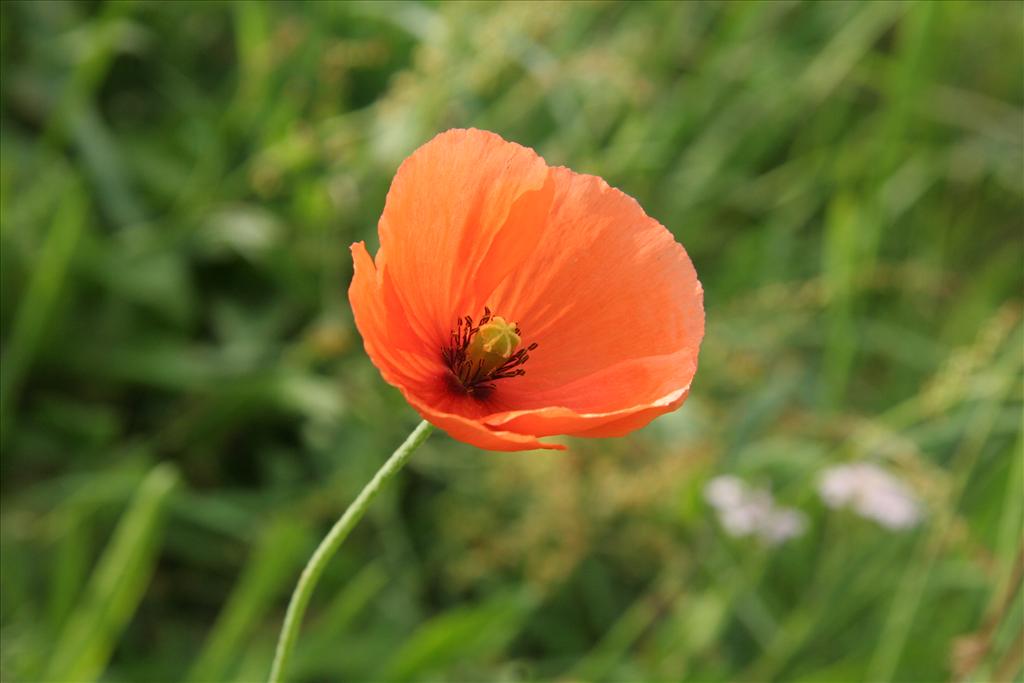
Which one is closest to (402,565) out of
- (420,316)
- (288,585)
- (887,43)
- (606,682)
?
(288,585)

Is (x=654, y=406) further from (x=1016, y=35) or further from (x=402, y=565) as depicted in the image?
(x=1016, y=35)

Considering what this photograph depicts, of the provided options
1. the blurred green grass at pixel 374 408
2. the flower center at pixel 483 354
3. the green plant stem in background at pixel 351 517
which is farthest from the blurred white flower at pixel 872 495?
the green plant stem in background at pixel 351 517

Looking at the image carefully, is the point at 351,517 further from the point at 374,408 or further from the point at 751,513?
the point at 374,408

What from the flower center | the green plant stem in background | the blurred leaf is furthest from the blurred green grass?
the green plant stem in background

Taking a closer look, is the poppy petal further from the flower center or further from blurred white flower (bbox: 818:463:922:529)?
blurred white flower (bbox: 818:463:922:529)

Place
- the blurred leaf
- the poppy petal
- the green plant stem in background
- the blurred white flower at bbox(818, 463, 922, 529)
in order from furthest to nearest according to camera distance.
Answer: the blurred white flower at bbox(818, 463, 922, 529) < the blurred leaf < the poppy petal < the green plant stem in background

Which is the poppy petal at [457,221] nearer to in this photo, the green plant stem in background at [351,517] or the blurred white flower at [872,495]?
the green plant stem in background at [351,517]
